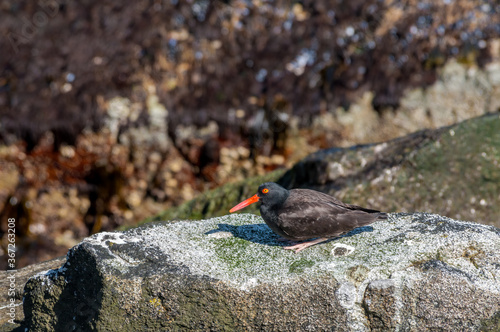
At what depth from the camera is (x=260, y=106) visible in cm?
1397

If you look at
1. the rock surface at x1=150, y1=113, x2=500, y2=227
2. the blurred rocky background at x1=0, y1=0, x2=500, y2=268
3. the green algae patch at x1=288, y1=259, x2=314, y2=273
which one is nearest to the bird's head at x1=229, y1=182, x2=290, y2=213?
the green algae patch at x1=288, y1=259, x2=314, y2=273

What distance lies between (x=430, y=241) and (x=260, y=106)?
371 inches

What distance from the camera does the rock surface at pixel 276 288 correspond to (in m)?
4.41

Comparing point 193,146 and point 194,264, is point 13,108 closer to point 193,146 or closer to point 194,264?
point 193,146

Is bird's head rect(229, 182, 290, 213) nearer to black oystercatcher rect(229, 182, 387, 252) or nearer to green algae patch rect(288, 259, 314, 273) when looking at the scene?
black oystercatcher rect(229, 182, 387, 252)

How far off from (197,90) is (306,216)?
958cm

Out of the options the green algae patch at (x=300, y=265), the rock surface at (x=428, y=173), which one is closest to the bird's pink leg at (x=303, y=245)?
the green algae patch at (x=300, y=265)

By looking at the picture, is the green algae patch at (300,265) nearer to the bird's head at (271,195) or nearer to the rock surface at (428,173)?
the bird's head at (271,195)

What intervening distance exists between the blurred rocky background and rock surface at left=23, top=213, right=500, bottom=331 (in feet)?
25.8

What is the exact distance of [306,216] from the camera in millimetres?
5176

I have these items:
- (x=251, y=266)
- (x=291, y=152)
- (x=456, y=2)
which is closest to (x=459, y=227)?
(x=251, y=266)

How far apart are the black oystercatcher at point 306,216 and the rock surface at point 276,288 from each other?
0.66 ft

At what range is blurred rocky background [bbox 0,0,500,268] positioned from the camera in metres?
12.9

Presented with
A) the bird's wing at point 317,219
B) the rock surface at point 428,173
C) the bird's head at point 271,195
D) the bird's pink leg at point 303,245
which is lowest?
the rock surface at point 428,173
